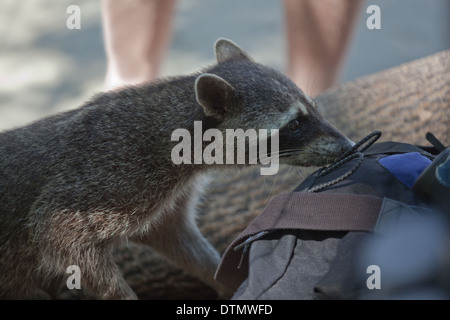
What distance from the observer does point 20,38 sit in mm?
6105

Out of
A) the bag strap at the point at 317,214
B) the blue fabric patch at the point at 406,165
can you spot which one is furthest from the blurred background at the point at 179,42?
the bag strap at the point at 317,214

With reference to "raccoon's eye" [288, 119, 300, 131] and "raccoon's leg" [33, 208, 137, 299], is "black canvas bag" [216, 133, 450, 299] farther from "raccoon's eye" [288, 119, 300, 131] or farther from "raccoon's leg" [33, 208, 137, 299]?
"raccoon's leg" [33, 208, 137, 299]

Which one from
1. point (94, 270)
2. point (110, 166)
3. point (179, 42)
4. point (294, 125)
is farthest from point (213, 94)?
point (179, 42)

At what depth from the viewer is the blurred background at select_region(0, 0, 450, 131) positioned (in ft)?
18.2

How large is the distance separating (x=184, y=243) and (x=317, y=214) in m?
1.14

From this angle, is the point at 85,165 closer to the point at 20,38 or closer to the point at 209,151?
the point at 209,151

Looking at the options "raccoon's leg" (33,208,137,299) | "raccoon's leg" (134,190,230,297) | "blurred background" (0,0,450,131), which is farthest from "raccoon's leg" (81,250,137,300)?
"blurred background" (0,0,450,131)

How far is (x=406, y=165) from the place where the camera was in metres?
2.19

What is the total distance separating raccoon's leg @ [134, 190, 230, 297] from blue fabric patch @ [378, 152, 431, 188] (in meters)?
1.10

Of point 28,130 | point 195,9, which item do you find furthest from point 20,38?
point 28,130

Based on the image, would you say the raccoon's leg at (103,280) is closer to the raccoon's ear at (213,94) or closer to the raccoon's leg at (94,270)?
the raccoon's leg at (94,270)

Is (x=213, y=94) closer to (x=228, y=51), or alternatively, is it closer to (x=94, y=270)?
(x=228, y=51)

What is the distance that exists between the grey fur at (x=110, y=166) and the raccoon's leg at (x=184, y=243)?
0.26 metres
